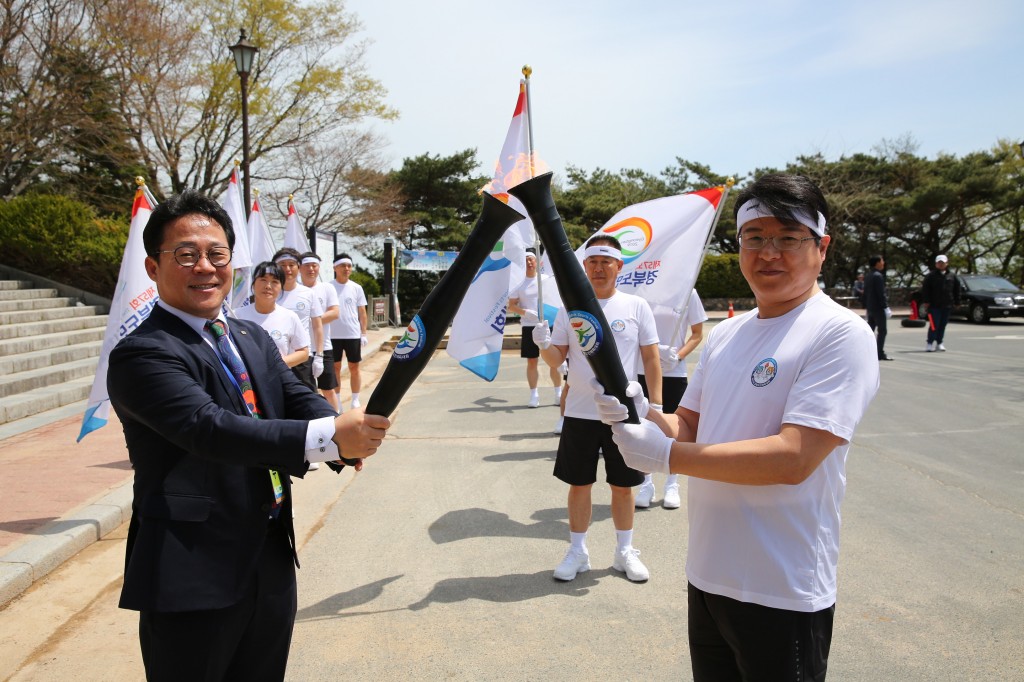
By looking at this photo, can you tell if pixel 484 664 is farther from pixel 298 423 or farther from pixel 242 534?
pixel 298 423

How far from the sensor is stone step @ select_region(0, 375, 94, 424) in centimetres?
862

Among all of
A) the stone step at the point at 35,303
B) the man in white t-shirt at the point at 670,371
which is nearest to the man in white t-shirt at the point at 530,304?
the man in white t-shirt at the point at 670,371

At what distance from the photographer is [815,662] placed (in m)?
2.00

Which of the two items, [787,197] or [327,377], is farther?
[327,377]

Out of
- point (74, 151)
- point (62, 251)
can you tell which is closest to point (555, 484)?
point (62, 251)

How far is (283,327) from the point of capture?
6.47m

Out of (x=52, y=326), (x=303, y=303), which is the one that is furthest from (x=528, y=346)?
(x=52, y=326)

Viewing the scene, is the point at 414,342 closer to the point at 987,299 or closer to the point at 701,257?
the point at 701,257

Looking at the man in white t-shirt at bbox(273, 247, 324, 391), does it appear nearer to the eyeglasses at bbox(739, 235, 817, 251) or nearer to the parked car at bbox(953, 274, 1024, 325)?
the eyeglasses at bbox(739, 235, 817, 251)

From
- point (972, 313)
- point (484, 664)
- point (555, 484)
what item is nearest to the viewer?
point (484, 664)

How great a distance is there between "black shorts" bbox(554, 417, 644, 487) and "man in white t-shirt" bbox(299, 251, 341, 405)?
425 cm

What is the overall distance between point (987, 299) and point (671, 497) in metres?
21.2

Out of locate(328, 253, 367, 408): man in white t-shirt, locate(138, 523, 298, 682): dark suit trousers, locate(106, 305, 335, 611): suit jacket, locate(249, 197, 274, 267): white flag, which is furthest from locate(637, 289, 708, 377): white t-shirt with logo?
locate(249, 197, 274, 267): white flag

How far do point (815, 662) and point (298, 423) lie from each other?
61.9 inches
